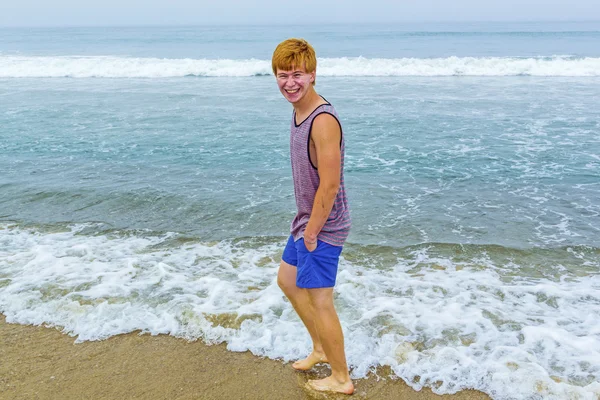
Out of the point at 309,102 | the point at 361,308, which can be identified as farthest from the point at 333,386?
the point at 309,102

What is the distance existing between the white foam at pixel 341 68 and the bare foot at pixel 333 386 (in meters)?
23.3

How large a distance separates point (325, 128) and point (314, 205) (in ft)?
1.45

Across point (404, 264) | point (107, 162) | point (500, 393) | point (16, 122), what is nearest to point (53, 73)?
point (16, 122)

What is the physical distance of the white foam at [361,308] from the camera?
11.5 ft

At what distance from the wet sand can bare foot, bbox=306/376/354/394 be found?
0.04 metres

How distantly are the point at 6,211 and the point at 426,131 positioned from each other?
28.3 ft

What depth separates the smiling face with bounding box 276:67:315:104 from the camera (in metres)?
2.66

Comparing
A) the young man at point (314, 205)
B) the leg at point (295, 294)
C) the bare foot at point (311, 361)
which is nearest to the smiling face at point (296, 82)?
the young man at point (314, 205)

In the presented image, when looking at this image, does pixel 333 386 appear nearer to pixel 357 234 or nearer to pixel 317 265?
pixel 317 265

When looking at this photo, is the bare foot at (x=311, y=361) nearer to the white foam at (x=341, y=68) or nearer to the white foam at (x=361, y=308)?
the white foam at (x=361, y=308)

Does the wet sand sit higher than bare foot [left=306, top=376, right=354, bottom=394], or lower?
lower

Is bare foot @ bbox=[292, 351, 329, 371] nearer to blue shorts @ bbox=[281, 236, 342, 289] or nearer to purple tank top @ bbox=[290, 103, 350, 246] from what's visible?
blue shorts @ bbox=[281, 236, 342, 289]

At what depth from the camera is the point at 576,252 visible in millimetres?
5527

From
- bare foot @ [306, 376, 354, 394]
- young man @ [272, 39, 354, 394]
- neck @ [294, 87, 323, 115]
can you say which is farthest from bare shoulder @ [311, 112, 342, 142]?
bare foot @ [306, 376, 354, 394]
